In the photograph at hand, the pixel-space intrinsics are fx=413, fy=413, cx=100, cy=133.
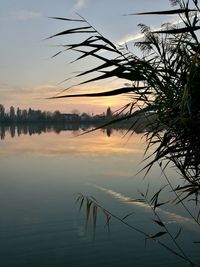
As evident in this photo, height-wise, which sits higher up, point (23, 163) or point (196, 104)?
point (196, 104)

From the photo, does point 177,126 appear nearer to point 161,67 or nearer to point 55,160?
point 161,67

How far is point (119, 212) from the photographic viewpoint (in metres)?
9.22

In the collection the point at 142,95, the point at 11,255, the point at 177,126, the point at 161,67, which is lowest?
the point at 11,255

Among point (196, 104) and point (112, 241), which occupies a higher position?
point (196, 104)

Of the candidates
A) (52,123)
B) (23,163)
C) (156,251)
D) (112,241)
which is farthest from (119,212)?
(52,123)

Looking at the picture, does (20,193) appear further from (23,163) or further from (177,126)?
(177,126)

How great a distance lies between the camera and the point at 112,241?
23.7 ft

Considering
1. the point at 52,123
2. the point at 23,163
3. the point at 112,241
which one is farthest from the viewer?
the point at 52,123

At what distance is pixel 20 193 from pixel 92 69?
9.91m

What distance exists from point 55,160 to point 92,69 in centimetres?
1912

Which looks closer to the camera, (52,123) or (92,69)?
(92,69)

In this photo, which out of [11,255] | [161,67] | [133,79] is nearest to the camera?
[133,79]

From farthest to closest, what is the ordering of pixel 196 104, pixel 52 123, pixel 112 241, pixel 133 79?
pixel 52 123 < pixel 112 241 < pixel 133 79 < pixel 196 104

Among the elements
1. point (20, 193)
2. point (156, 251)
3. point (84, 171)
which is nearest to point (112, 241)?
point (156, 251)
